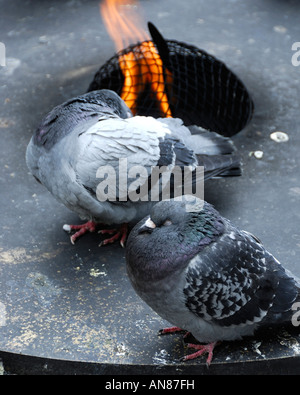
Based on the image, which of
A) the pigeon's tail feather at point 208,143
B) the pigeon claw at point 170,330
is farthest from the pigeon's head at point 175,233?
the pigeon's tail feather at point 208,143

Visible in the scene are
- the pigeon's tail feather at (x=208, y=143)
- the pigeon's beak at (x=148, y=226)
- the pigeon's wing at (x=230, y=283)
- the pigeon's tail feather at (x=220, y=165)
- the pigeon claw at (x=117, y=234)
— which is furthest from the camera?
the pigeon's tail feather at (x=208, y=143)

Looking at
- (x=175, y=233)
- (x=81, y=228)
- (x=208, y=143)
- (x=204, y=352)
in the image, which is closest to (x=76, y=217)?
(x=81, y=228)

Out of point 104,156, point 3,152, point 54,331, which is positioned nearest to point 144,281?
point 54,331

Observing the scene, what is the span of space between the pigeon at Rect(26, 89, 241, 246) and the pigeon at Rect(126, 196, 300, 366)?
2.21 feet

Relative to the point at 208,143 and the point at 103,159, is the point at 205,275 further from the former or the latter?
the point at 208,143

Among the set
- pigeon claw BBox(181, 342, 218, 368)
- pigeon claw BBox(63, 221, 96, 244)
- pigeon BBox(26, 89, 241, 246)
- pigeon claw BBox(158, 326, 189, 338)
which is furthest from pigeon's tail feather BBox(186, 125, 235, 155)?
pigeon claw BBox(181, 342, 218, 368)

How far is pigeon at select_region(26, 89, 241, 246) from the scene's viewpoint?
3.82 metres

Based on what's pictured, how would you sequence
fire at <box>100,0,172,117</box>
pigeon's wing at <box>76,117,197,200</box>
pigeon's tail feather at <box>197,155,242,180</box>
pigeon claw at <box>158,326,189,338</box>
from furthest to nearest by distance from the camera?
fire at <box>100,0,172,117</box> < pigeon's tail feather at <box>197,155,242,180</box> < pigeon's wing at <box>76,117,197,200</box> < pigeon claw at <box>158,326,189,338</box>

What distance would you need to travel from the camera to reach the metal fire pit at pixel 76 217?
3.29 meters

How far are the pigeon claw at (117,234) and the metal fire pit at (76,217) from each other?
70mm

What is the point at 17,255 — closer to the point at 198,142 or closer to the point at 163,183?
the point at 163,183

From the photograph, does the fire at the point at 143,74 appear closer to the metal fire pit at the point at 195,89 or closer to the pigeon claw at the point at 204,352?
the metal fire pit at the point at 195,89

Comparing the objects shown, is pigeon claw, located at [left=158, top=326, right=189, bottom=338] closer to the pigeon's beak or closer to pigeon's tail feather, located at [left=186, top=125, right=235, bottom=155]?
the pigeon's beak

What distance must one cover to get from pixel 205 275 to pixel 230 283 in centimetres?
14
